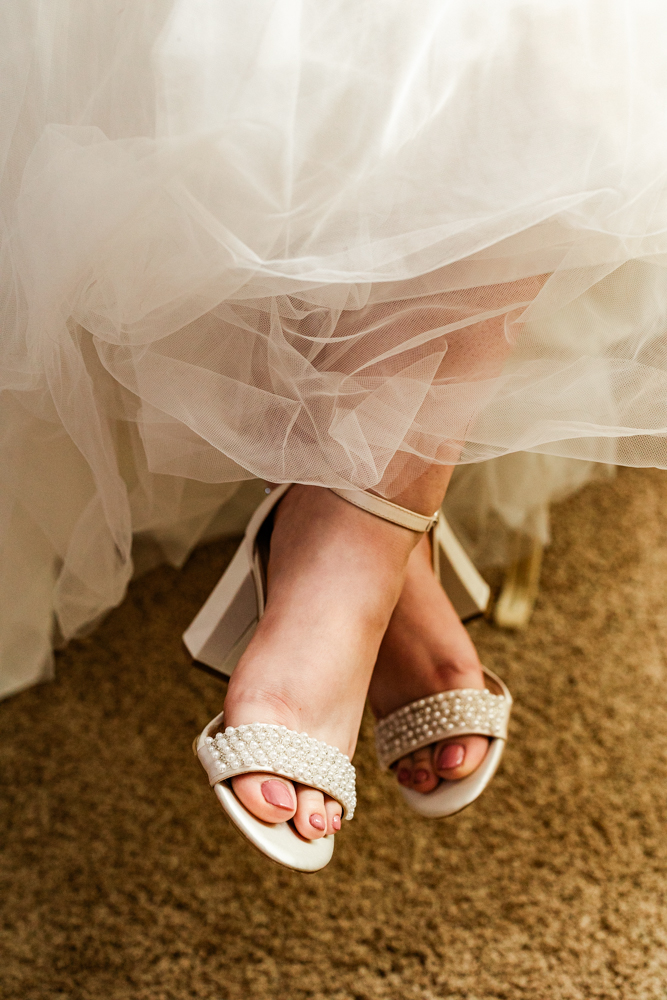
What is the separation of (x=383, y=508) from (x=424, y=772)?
235 mm

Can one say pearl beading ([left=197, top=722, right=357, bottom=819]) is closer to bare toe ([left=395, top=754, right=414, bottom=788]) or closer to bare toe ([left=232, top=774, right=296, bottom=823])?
bare toe ([left=232, top=774, right=296, bottom=823])

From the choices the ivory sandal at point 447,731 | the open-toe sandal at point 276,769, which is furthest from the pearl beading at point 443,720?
the open-toe sandal at point 276,769

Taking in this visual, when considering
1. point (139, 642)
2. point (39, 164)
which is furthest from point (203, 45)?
point (139, 642)

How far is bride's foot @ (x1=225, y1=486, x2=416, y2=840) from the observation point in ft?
1.77

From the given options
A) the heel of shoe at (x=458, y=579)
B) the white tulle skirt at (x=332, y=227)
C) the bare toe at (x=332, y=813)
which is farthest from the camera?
the heel of shoe at (x=458, y=579)

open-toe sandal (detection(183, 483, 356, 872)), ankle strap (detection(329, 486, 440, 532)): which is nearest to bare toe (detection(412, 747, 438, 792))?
open-toe sandal (detection(183, 483, 356, 872))

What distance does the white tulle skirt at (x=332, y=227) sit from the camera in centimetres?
44

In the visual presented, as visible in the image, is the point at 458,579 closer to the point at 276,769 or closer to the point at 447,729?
the point at 447,729

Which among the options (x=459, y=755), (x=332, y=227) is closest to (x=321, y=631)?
(x=459, y=755)

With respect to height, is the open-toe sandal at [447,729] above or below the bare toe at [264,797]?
below

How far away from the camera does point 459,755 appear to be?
63 centimetres

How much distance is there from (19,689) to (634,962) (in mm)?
632

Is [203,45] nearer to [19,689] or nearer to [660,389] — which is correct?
[660,389]

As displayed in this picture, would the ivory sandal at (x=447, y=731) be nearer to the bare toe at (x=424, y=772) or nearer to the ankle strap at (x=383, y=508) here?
the bare toe at (x=424, y=772)
